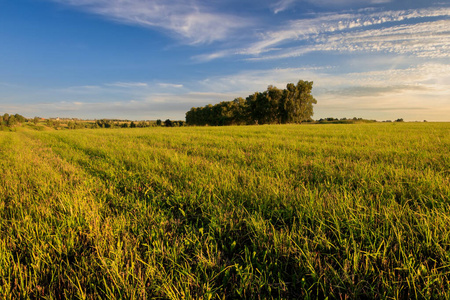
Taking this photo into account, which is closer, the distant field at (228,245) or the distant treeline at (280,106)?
the distant field at (228,245)

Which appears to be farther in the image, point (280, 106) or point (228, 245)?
point (280, 106)

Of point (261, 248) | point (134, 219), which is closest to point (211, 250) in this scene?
point (261, 248)

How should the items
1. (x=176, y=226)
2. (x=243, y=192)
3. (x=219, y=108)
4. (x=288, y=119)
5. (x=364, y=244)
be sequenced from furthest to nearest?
1. (x=219, y=108)
2. (x=288, y=119)
3. (x=243, y=192)
4. (x=176, y=226)
5. (x=364, y=244)

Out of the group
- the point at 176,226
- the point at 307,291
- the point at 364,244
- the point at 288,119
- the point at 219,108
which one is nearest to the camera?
the point at 307,291

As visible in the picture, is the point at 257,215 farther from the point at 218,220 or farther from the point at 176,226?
the point at 176,226

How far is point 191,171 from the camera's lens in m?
3.77

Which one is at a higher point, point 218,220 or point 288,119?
point 288,119

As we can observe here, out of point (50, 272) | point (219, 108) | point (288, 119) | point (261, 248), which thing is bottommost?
point (50, 272)

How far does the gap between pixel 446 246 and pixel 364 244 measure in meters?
0.59

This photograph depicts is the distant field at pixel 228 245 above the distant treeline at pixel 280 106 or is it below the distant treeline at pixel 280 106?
below

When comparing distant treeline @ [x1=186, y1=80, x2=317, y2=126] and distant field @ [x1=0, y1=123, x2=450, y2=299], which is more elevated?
distant treeline @ [x1=186, y1=80, x2=317, y2=126]

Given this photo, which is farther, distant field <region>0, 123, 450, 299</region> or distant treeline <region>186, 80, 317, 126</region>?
distant treeline <region>186, 80, 317, 126</region>

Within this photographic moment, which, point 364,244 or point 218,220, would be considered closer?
point 364,244

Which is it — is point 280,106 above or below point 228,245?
above
